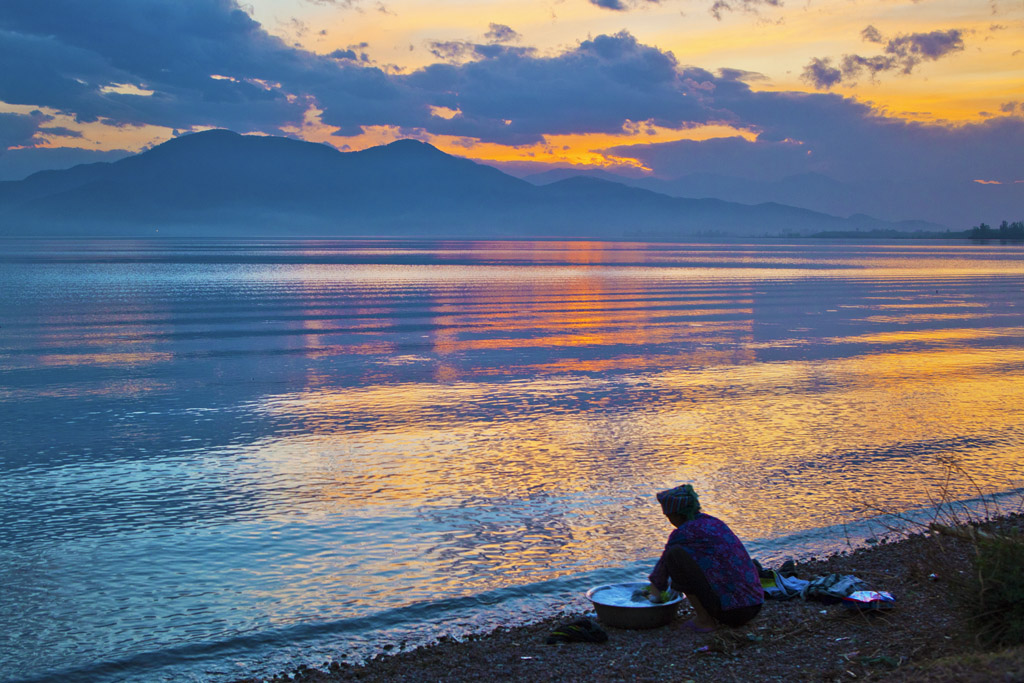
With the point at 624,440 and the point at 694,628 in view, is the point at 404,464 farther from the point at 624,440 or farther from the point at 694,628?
the point at 694,628

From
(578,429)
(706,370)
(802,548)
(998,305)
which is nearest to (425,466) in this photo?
(578,429)

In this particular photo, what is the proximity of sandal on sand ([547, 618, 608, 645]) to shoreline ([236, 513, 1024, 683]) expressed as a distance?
0.05 meters

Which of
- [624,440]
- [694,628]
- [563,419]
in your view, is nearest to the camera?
[694,628]

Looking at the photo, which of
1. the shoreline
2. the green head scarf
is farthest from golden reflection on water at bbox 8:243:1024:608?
the green head scarf

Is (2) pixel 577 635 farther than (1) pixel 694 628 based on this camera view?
No

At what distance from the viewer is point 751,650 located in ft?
19.6

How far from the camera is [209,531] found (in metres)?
8.75

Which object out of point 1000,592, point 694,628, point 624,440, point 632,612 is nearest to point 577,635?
point 632,612

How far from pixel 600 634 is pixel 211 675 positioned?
266 cm

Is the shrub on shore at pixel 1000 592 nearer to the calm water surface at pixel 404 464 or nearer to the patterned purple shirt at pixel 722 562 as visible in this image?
the patterned purple shirt at pixel 722 562

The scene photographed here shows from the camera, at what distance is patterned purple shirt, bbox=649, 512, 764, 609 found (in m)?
6.24

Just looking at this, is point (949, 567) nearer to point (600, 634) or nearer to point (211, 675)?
point (600, 634)

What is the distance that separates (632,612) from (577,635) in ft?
1.53

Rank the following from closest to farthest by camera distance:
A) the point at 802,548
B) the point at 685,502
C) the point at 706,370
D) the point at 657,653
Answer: the point at 657,653, the point at 685,502, the point at 802,548, the point at 706,370
